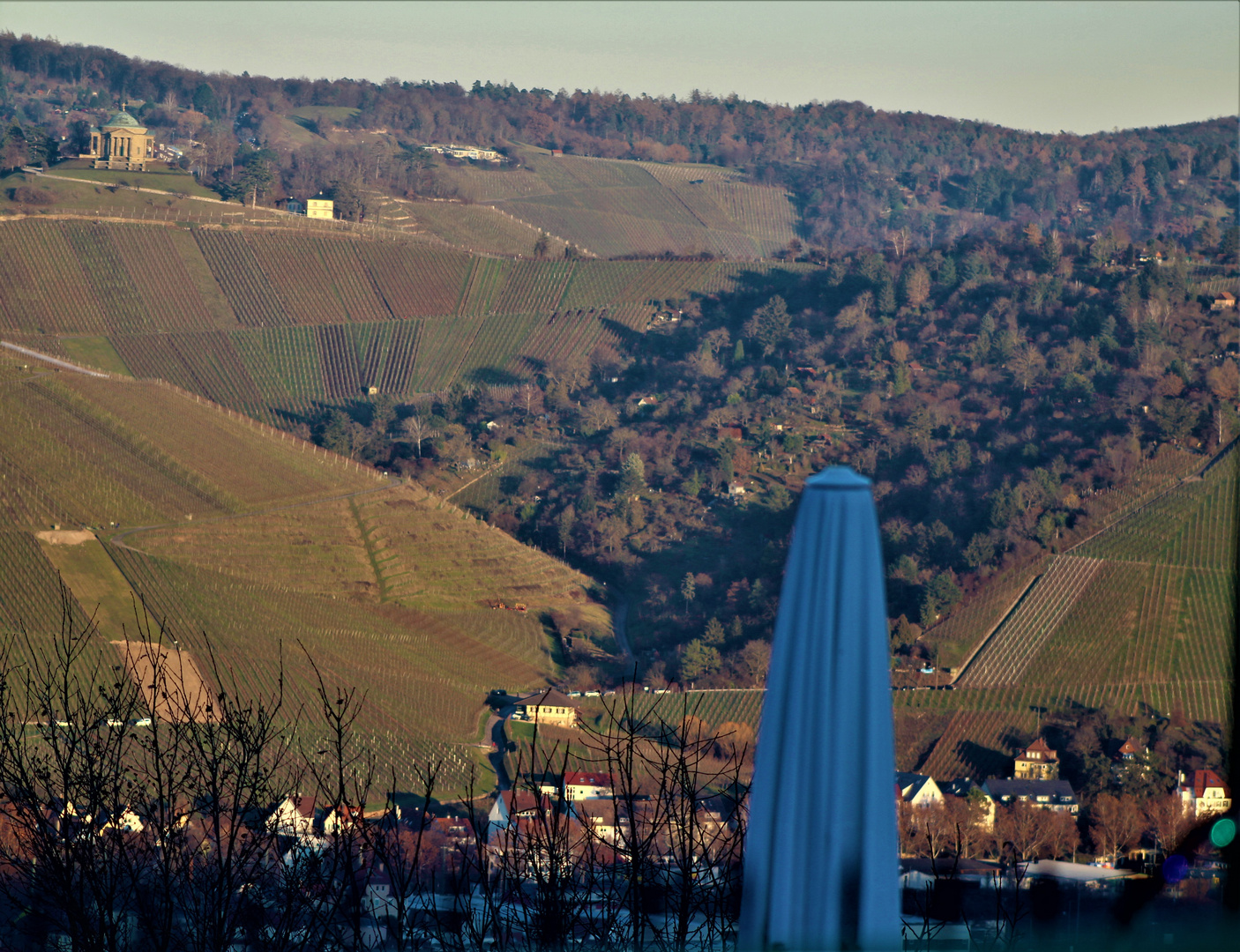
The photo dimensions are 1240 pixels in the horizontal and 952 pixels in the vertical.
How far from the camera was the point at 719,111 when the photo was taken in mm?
101125

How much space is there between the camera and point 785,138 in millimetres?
98812

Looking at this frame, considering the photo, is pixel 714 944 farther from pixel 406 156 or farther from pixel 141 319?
pixel 406 156

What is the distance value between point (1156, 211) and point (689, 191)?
26745 mm

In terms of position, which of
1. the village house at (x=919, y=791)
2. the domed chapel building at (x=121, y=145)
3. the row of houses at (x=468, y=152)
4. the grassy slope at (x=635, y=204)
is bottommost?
the village house at (x=919, y=791)

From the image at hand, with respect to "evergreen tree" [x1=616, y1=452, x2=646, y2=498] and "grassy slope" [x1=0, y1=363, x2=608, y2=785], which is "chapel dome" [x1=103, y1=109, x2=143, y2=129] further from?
A: "evergreen tree" [x1=616, y1=452, x2=646, y2=498]

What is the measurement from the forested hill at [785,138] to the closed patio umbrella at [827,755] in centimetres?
7720

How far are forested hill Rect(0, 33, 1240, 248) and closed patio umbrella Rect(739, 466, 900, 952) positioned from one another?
7720 cm

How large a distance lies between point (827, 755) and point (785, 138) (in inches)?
3930

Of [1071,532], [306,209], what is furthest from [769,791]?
[306,209]

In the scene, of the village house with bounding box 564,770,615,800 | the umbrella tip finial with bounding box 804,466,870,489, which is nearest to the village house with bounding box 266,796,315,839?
the umbrella tip finial with bounding box 804,466,870,489

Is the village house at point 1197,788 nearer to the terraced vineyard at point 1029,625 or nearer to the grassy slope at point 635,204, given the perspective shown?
the terraced vineyard at point 1029,625

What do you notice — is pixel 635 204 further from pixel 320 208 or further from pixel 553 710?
pixel 553 710

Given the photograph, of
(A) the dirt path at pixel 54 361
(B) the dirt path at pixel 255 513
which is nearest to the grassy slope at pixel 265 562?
(B) the dirt path at pixel 255 513

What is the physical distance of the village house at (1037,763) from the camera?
2267cm
